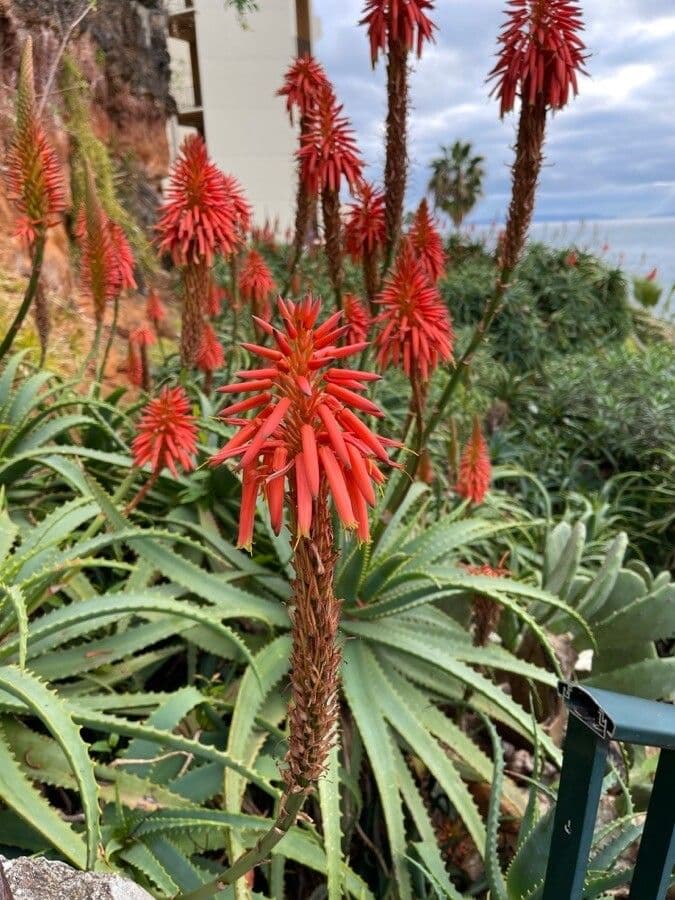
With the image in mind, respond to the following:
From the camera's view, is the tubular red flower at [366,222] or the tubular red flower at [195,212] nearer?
the tubular red flower at [195,212]

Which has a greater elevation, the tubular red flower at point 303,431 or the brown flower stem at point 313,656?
the tubular red flower at point 303,431

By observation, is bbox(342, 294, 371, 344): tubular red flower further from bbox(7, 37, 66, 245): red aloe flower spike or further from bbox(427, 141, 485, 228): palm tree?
bbox(427, 141, 485, 228): palm tree

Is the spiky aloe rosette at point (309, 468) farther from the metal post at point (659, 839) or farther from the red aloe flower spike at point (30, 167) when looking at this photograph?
the red aloe flower spike at point (30, 167)

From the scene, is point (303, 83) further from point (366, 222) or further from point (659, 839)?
point (659, 839)

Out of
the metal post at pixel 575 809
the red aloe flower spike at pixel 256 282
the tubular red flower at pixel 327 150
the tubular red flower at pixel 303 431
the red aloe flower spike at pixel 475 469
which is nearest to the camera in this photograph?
the tubular red flower at pixel 303 431

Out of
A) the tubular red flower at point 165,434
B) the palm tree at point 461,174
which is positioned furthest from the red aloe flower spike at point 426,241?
the palm tree at point 461,174

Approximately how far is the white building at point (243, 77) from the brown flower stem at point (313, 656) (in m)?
1.89

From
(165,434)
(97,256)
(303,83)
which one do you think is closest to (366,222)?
(303,83)

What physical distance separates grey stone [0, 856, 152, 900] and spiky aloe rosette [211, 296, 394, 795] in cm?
26

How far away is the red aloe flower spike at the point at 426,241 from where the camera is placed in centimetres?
167

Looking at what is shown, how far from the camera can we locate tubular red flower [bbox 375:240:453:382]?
53.9 inches

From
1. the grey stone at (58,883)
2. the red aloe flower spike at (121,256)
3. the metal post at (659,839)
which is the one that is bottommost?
the grey stone at (58,883)

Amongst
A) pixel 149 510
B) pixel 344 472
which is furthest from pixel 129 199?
pixel 344 472

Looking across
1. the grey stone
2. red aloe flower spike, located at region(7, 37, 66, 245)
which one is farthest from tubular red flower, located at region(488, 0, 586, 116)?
the grey stone
